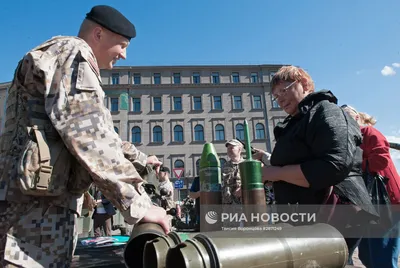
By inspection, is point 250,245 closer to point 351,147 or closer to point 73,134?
point 73,134

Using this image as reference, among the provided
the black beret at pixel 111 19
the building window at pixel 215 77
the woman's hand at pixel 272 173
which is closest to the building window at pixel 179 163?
the building window at pixel 215 77

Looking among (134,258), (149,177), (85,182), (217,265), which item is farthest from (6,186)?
(149,177)

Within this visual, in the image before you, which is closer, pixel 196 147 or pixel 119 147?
pixel 119 147

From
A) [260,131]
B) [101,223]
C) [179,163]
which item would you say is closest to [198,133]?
[179,163]

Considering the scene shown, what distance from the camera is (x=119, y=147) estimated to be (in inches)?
48.2

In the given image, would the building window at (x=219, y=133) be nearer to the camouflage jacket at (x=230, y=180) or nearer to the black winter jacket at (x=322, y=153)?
the camouflage jacket at (x=230, y=180)

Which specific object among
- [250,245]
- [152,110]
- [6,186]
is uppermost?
[152,110]

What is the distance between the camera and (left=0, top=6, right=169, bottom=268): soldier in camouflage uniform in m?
1.14

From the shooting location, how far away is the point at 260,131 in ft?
109

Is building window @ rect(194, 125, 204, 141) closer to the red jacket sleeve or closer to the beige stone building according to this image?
the beige stone building

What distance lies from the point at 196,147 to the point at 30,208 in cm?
3097

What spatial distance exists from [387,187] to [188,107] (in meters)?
31.3

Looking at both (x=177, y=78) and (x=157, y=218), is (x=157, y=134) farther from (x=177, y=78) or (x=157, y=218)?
(x=157, y=218)

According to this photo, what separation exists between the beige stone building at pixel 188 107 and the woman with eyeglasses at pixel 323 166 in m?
29.7
